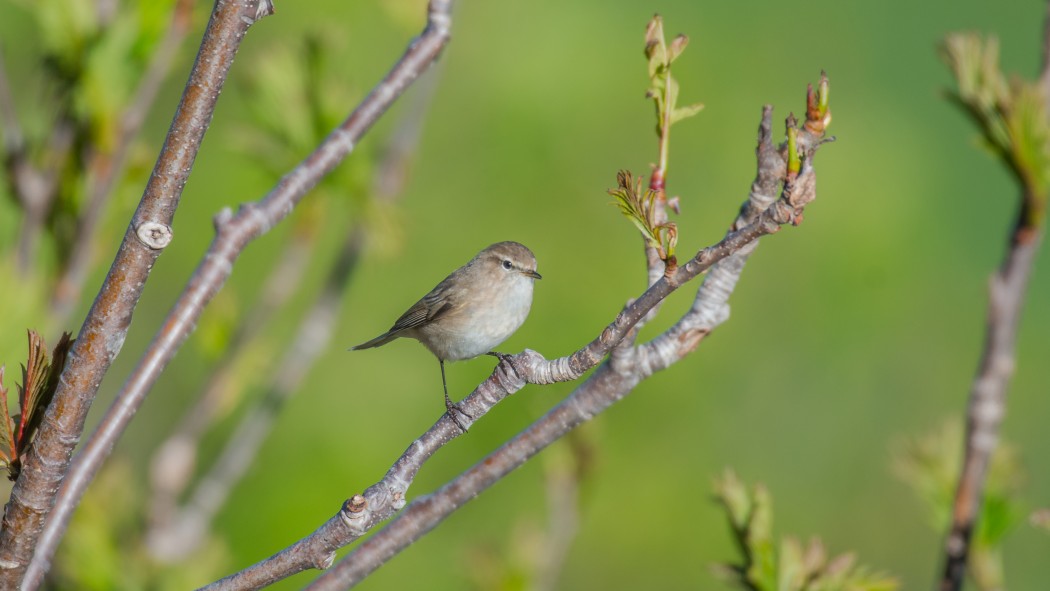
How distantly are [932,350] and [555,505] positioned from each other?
5.47 meters

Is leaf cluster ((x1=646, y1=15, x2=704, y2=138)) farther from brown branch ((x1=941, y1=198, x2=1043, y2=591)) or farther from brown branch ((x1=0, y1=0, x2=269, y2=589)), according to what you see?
brown branch ((x1=941, y1=198, x2=1043, y2=591))

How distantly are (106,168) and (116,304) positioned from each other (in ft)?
3.18

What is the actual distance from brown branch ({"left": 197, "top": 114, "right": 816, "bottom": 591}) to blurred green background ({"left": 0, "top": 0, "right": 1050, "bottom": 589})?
83.7 inches

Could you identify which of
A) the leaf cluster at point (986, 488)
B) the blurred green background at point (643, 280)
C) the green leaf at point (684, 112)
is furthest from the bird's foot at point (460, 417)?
the blurred green background at point (643, 280)

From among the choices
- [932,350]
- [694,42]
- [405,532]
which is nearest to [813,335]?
[932,350]

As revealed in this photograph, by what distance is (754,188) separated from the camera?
125 centimetres

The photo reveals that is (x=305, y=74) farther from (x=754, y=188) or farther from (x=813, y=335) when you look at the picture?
(x=813, y=335)

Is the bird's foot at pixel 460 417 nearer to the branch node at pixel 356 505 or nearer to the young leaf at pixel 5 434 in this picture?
the branch node at pixel 356 505

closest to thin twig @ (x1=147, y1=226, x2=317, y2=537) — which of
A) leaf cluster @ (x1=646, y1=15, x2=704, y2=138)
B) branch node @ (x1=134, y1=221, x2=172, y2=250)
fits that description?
branch node @ (x1=134, y1=221, x2=172, y2=250)

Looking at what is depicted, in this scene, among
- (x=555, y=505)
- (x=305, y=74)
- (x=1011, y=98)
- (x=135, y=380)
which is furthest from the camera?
(x=305, y=74)

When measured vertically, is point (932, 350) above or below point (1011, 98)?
above

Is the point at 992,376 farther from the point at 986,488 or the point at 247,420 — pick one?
the point at 247,420

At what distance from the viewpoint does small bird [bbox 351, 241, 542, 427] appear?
2.24 metres

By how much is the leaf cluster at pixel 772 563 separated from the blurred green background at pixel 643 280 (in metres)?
2.01
